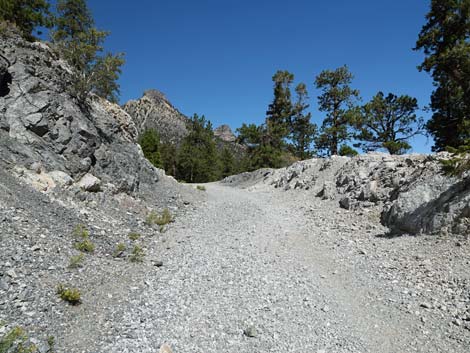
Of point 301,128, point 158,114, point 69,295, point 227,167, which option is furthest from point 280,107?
point 158,114

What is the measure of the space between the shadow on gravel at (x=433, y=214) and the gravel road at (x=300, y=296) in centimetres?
49

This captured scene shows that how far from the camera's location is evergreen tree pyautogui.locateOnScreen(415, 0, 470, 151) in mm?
18641

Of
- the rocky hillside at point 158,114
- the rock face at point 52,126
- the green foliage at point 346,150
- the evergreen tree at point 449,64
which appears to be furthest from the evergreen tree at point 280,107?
the rocky hillside at point 158,114

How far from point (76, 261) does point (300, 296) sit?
5667 mm

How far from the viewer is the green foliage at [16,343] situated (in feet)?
13.3

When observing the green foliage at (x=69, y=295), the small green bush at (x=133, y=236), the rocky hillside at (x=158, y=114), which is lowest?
the green foliage at (x=69, y=295)

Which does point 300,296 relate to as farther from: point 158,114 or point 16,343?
point 158,114

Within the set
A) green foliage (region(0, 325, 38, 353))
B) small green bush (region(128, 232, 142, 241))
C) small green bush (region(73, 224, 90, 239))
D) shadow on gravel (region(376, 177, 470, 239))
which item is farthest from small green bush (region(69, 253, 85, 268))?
shadow on gravel (region(376, 177, 470, 239))

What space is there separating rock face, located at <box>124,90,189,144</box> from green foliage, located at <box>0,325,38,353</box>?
138m

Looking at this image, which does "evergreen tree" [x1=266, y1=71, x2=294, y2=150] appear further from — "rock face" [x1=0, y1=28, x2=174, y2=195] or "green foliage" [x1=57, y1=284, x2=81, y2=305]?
"green foliage" [x1=57, y1=284, x2=81, y2=305]

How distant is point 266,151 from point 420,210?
30.4m

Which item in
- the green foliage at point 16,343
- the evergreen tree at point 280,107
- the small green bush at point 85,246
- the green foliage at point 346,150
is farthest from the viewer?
the evergreen tree at point 280,107

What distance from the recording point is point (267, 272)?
797 centimetres

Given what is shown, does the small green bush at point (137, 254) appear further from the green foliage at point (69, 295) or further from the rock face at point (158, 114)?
the rock face at point (158, 114)
